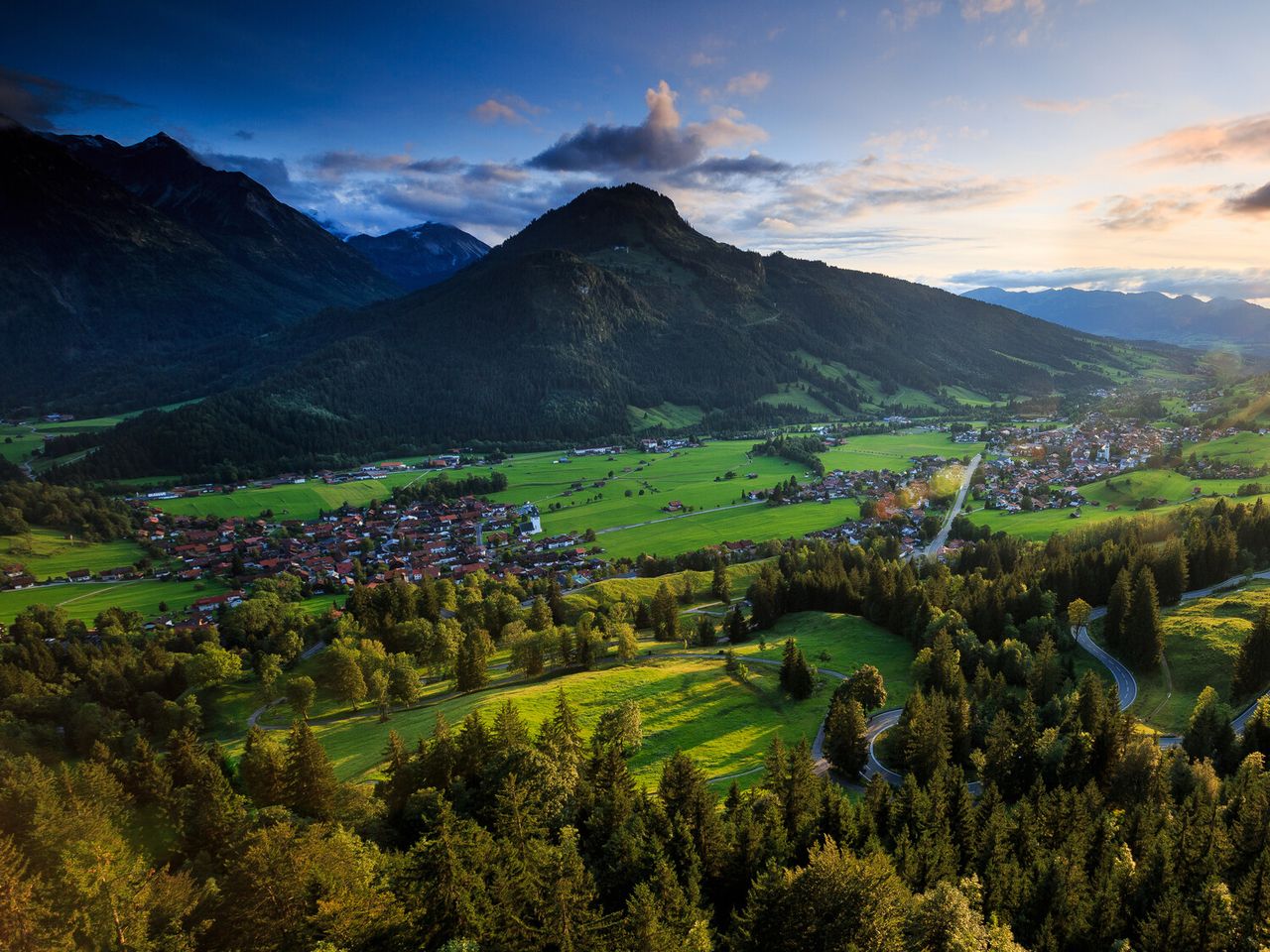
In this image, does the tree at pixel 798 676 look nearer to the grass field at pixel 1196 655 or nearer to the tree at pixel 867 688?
the tree at pixel 867 688

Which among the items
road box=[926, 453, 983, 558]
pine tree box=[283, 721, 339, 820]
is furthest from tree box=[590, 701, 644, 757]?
road box=[926, 453, 983, 558]

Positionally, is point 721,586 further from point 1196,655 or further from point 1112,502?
point 1112,502

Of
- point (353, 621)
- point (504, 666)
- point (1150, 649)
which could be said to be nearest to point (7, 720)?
point (353, 621)

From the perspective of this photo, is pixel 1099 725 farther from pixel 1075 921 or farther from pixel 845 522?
pixel 845 522

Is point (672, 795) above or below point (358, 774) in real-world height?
above

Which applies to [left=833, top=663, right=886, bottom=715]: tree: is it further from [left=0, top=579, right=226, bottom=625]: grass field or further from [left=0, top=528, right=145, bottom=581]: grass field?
[left=0, top=528, right=145, bottom=581]: grass field

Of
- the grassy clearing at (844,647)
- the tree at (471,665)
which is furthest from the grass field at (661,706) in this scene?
the tree at (471,665)
